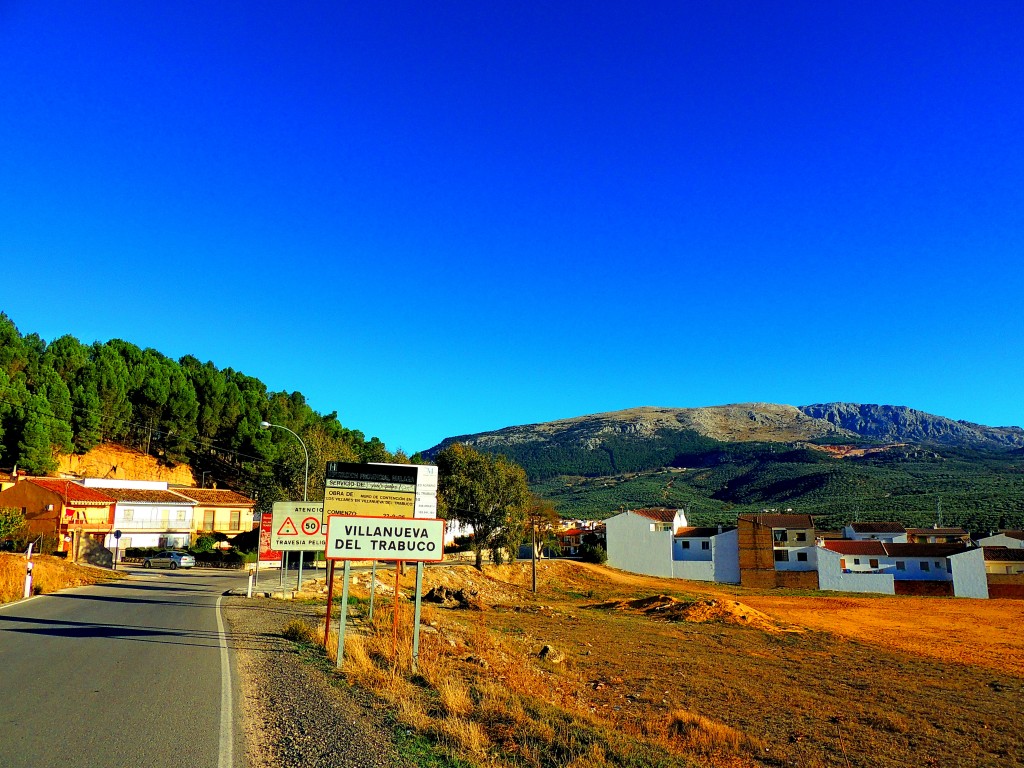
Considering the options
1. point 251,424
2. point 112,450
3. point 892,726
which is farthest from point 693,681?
point 112,450

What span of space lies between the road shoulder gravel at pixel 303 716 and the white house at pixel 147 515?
52966 mm

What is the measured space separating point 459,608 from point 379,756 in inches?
1176

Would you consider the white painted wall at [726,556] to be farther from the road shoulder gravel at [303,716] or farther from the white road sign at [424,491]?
the road shoulder gravel at [303,716]

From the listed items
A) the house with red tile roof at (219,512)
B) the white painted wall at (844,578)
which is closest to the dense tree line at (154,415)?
the house with red tile roof at (219,512)

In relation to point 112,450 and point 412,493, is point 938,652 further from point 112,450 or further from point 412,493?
point 112,450

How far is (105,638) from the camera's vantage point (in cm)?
1593

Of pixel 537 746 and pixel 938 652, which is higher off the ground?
pixel 537 746

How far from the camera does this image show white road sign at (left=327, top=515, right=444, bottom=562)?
1337 cm

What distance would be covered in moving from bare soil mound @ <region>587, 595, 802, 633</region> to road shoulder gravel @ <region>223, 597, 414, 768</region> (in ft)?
92.6

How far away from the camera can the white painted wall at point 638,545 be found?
252 feet

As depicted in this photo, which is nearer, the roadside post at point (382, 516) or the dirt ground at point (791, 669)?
the dirt ground at point (791, 669)

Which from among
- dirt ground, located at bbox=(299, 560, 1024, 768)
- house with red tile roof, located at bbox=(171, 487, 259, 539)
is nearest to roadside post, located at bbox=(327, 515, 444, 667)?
dirt ground, located at bbox=(299, 560, 1024, 768)

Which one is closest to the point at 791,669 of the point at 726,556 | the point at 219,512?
the point at 726,556

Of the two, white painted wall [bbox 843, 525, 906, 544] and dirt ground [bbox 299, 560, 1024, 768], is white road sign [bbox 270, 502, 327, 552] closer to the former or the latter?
dirt ground [bbox 299, 560, 1024, 768]
